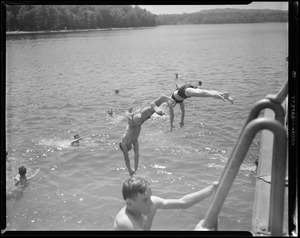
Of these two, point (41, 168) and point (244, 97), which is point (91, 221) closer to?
point (41, 168)

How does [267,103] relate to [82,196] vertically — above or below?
above

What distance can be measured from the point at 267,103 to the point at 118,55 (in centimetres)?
5238

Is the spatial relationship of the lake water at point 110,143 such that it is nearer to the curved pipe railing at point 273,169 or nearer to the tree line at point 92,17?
the curved pipe railing at point 273,169

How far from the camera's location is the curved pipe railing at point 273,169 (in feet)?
10.3

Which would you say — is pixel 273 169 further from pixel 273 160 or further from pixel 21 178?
pixel 21 178

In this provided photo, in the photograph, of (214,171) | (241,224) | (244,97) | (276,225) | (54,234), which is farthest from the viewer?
(244,97)

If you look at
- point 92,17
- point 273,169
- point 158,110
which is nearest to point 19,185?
point 158,110

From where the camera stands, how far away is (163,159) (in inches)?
539

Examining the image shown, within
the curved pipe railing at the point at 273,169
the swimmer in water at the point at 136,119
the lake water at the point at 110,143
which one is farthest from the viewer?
the lake water at the point at 110,143

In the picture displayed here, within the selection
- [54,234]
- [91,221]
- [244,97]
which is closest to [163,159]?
[91,221]

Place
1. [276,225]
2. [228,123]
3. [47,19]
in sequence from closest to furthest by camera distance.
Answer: [276,225], [228,123], [47,19]

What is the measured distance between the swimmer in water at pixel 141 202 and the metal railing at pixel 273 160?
512mm

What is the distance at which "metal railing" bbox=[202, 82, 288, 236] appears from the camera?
10.3ft

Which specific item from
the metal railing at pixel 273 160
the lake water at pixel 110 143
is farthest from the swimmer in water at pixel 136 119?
the metal railing at pixel 273 160
